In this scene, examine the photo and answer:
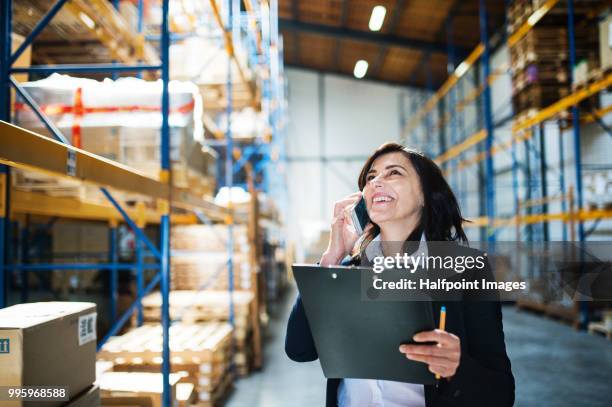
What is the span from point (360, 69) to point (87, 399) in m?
19.0

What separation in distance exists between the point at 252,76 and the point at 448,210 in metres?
5.42

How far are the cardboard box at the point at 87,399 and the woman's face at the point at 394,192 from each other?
1.54m

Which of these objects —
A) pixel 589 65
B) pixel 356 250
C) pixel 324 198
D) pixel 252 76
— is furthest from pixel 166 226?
pixel 324 198

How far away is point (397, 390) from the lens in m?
1.78

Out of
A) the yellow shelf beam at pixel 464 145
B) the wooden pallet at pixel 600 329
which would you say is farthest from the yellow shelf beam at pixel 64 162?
the yellow shelf beam at pixel 464 145

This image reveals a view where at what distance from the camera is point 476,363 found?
1606 millimetres

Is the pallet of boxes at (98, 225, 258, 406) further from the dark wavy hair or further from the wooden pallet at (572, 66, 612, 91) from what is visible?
→ the wooden pallet at (572, 66, 612, 91)

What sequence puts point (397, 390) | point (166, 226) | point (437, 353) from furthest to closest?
point (166, 226)
point (397, 390)
point (437, 353)

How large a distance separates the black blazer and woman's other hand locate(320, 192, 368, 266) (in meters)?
0.44

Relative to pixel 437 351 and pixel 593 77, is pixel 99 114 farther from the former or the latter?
pixel 593 77

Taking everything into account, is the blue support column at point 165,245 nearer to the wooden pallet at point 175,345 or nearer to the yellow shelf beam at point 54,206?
the yellow shelf beam at point 54,206

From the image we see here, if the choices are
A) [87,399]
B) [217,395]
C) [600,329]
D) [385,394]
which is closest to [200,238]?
[217,395]

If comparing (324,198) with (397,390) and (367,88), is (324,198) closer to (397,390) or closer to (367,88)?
(367,88)

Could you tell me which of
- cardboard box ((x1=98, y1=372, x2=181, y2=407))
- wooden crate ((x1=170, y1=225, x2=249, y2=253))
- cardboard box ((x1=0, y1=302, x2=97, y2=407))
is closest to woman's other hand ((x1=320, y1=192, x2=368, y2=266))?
cardboard box ((x1=0, y1=302, x2=97, y2=407))
